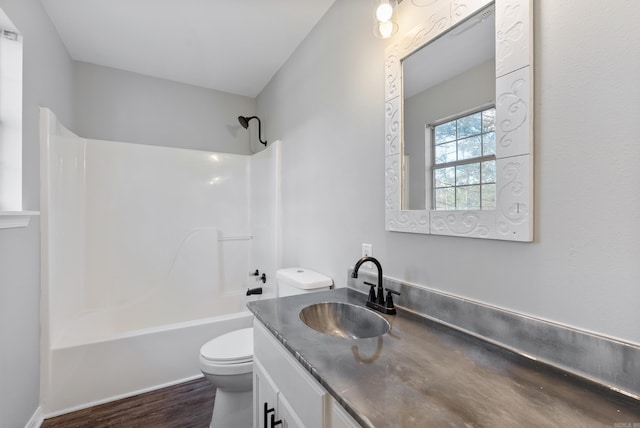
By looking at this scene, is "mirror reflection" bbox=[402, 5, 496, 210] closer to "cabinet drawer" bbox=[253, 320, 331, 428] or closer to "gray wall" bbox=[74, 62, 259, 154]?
"cabinet drawer" bbox=[253, 320, 331, 428]

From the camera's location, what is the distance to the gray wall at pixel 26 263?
1.35 metres

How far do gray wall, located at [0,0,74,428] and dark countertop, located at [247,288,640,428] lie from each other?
146 cm

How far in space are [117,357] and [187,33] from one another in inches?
93.9

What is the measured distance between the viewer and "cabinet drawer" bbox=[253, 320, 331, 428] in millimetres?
743

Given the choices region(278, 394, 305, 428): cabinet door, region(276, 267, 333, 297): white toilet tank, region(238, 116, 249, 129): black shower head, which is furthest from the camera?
region(238, 116, 249, 129): black shower head

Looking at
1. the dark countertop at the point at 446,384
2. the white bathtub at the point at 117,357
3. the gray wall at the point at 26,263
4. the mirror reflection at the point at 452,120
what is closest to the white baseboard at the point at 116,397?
the white bathtub at the point at 117,357

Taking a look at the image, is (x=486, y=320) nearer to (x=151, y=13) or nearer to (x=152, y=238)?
(x=151, y=13)

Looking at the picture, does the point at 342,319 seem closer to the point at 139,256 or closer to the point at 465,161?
the point at 465,161

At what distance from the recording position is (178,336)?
81.8 inches

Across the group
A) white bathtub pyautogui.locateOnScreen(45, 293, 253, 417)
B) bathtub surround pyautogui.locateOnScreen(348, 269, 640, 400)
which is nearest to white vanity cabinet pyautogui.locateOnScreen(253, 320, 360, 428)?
bathtub surround pyautogui.locateOnScreen(348, 269, 640, 400)

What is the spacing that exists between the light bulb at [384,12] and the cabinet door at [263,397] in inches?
62.4

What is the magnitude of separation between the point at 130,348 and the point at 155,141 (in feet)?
6.20

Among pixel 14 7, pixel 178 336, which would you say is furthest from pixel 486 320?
pixel 14 7

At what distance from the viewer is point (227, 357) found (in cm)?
154
